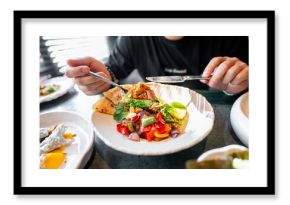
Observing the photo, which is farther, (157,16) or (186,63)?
(186,63)

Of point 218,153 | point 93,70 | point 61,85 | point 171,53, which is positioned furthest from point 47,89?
point 218,153

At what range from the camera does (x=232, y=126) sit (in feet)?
2.99

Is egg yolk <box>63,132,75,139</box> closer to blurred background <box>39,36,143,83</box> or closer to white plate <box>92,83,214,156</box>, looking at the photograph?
white plate <box>92,83,214,156</box>

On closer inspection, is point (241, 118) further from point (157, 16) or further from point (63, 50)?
point (63, 50)

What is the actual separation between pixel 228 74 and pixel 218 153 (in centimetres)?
29

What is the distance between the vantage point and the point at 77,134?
0.92 metres

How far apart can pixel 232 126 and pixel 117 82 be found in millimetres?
452

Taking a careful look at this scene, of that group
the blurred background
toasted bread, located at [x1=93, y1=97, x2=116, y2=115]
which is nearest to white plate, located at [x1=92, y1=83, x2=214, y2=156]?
toasted bread, located at [x1=93, y1=97, x2=116, y2=115]

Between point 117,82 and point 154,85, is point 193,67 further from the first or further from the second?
point 117,82

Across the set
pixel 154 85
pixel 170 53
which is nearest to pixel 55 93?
pixel 154 85

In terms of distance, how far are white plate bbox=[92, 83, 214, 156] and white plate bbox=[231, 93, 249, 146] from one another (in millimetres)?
80

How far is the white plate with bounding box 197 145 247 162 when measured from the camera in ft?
2.78

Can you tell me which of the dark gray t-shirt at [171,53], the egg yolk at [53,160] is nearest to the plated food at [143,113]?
the dark gray t-shirt at [171,53]

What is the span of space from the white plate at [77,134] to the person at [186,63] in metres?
0.13
